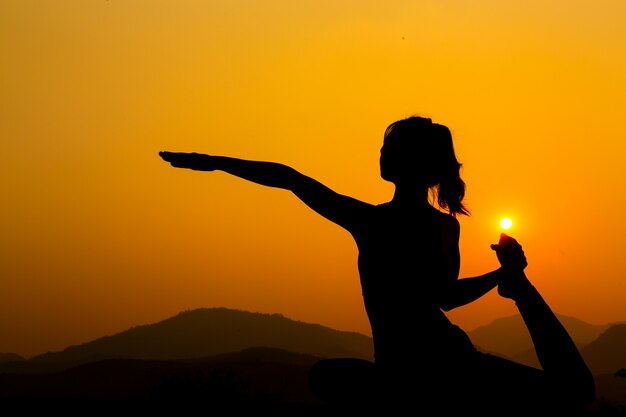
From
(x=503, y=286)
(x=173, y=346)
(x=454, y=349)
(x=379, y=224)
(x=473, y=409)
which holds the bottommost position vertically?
(x=473, y=409)

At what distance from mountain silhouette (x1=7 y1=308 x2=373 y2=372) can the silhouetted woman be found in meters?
161

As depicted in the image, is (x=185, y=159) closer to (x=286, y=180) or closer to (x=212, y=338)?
(x=286, y=180)

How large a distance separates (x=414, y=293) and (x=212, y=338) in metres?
177

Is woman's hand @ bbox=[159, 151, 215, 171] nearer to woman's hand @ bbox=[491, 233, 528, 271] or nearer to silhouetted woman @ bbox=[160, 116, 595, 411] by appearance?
silhouetted woman @ bbox=[160, 116, 595, 411]

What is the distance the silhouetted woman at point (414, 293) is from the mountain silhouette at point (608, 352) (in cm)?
12223

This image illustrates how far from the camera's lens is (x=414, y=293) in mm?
4105

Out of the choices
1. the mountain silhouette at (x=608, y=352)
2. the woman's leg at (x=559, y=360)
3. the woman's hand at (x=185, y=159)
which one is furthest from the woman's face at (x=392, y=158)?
the mountain silhouette at (x=608, y=352)

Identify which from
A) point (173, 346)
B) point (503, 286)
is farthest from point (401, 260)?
point (173, 346)

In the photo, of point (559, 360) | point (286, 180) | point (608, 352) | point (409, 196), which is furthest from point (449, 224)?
point (608, 352)

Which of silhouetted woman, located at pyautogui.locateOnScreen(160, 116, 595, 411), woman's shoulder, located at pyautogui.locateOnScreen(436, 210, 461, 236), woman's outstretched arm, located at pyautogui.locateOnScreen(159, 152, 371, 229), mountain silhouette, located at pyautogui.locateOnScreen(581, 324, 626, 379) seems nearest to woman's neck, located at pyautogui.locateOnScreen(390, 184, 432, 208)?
silhouetted woman, located at pyautogui.locateOnScreen(160, 116, 595, 411)

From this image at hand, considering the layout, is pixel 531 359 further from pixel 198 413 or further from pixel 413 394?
pixel 413 394

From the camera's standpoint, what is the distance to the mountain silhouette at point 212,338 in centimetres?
17212

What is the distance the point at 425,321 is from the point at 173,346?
7243 inches

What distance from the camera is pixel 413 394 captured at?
3953 mm
